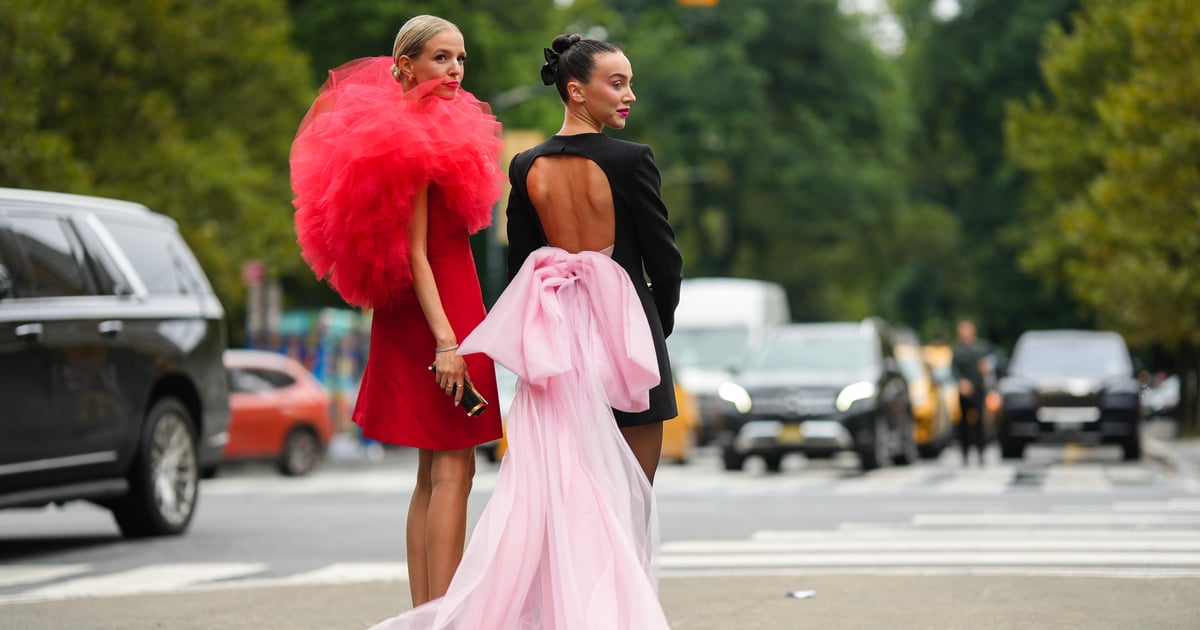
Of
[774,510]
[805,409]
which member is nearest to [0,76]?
[805,409]

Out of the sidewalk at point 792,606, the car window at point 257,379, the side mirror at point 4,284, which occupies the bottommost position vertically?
the sidewalk at point 792,606

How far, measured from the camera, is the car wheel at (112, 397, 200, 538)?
11617 millimetres

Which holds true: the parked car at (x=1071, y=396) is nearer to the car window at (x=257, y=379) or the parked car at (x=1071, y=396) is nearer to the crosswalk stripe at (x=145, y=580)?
the car window at (x=257, y=379)

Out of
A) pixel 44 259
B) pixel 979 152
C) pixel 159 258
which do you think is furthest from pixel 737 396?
pixel 979 152

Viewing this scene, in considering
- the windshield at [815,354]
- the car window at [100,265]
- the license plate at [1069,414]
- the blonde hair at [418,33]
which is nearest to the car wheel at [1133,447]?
the license plate at [1069,414]

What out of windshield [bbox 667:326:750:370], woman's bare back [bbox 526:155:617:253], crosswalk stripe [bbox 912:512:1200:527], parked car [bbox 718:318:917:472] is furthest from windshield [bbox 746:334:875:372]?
woman's bare back [bbox 526:155:617:253]

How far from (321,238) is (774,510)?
323 inches

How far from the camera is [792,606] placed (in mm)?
7938

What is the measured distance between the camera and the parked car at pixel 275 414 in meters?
24.1

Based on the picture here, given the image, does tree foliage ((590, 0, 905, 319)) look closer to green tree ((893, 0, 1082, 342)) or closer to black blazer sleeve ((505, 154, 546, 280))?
green tree ((893, 0, 1082, 342))

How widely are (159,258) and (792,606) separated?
576cm

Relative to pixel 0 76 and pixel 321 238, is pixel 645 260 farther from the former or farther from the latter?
pixel 0 76

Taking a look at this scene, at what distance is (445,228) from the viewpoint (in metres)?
6.08

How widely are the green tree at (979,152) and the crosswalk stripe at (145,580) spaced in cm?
4075
